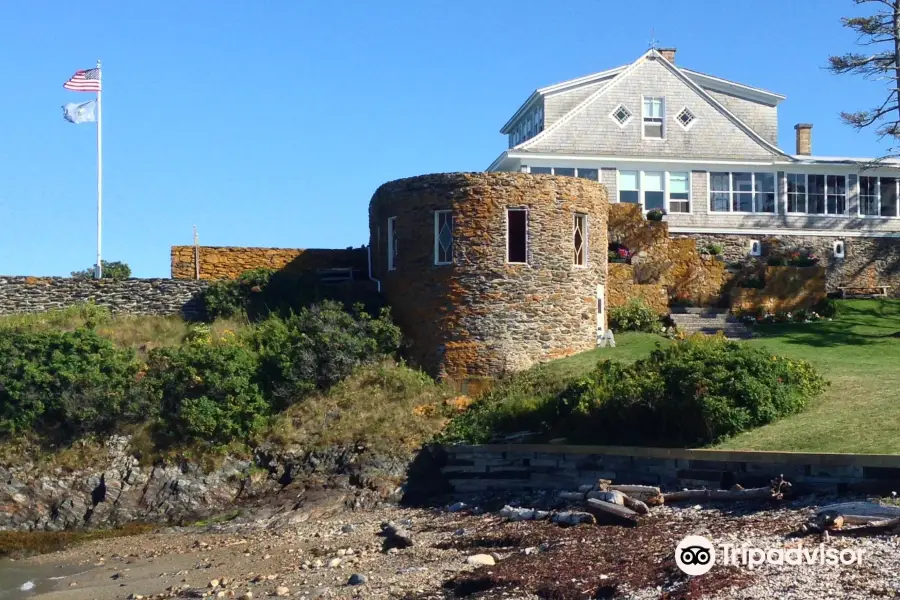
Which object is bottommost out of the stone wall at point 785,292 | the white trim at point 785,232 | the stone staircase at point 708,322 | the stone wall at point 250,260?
the stone staircase at point 708,322

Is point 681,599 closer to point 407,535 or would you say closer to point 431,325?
point 407,535

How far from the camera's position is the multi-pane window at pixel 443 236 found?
24375 millimetres

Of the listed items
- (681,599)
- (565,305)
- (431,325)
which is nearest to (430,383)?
(431,325)

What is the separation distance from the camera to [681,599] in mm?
10477

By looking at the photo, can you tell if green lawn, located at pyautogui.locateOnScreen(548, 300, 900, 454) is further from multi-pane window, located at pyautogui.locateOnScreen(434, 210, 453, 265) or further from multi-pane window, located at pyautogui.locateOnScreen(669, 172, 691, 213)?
multi-pane window, located at pyautogui.locateOnScreen(669, 172, 691, 213)

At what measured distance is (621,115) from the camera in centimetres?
3622

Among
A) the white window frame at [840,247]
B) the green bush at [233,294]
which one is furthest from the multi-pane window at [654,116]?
the green bush at [233,294]

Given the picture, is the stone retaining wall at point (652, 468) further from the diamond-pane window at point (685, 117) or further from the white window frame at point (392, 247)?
the diamond-pane window at point (685, 117)

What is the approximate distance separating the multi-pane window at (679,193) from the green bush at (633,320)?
8.37 m

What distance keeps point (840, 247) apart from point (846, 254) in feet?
0.98

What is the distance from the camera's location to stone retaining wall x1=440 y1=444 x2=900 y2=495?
47.2 feet

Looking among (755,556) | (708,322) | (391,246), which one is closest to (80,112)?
(391,246)

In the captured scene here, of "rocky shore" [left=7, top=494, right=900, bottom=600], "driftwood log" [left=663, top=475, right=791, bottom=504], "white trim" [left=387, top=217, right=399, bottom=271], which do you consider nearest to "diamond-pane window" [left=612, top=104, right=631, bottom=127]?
"white trim" [left=387, top=217, right=399, bottom=271]

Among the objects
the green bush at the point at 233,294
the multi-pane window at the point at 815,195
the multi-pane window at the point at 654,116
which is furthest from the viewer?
the multi-pane window at the point at 815,195
